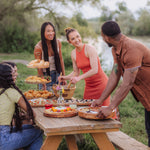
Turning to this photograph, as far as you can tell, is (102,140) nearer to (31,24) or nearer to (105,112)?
(105,112)

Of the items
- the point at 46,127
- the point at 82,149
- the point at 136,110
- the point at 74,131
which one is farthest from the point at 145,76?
the point at 136,110

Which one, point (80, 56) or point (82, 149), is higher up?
point (80, 56)

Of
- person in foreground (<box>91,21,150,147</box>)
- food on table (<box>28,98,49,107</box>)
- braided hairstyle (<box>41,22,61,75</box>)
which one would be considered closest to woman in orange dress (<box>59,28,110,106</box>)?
braided hairstyle (<box>41,22,61,75</box>)

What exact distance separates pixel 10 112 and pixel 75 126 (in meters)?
0.73

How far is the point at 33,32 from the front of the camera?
639 inches

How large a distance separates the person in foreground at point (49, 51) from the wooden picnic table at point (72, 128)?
1509 mm

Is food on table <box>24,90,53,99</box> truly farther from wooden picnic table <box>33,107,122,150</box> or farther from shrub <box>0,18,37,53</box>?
shrub <box>0,18,37,53</box>

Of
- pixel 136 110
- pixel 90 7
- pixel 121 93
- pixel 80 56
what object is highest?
pixel 90 7

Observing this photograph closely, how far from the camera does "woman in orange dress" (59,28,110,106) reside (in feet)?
11.1

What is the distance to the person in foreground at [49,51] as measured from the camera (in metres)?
3.91

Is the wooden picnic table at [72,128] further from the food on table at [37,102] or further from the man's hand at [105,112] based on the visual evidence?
the food on table at [37,102]

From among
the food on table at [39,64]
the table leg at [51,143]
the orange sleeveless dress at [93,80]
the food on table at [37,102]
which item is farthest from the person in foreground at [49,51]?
the table leg at [51,143]

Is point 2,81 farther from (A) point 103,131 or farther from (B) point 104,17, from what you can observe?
(B) point 104,17

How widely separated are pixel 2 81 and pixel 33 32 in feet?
46.0
